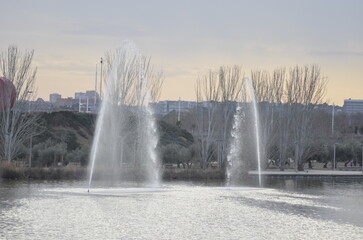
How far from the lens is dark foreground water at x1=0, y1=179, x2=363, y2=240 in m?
20.1

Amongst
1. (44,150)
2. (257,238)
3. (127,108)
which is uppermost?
(127,108)

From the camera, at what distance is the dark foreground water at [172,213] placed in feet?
65.9

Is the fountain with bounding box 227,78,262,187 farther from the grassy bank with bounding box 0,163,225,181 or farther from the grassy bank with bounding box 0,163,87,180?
the grassy bank with bounding box 0,163,87,180

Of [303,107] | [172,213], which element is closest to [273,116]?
[303,107]

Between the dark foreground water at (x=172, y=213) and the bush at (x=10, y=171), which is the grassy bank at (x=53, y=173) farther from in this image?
the dark foreground water at (x=172, y=213)

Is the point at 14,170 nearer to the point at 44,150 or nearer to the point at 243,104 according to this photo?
the point at 44,150

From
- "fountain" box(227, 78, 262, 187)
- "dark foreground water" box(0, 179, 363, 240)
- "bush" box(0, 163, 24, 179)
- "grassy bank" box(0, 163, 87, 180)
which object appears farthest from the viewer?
"fountain" box(227, 78, 262, 187)

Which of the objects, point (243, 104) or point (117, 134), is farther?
point (243, 104)

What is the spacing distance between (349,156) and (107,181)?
4069 cm

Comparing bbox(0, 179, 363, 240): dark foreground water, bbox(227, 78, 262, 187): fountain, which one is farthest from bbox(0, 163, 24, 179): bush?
bbox(227, 78, 262, 187): fountain

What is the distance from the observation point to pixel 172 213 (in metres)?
24.9

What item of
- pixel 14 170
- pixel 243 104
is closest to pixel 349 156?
pixel 243 104

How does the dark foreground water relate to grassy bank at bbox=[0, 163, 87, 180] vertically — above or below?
below

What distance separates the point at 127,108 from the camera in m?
49.0
